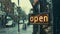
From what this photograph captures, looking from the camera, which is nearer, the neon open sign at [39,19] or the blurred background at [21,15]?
the neon open sign at [39,19]

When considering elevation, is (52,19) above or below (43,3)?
below

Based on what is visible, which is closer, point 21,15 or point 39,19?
point 39,19

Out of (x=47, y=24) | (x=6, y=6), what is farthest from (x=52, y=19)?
(x=6, y=6)

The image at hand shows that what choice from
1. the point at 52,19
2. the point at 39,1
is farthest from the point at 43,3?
the point at 52,19

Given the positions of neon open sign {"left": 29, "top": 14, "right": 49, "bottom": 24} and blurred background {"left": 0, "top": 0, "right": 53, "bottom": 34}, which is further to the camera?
blurred background {"left": 0, "top": 0, "right": 53, "bottom": 34}

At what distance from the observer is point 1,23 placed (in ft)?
15.4

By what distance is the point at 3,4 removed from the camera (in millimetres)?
4691

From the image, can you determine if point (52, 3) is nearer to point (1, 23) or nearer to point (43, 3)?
point (43, 3)

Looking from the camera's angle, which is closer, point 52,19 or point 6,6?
point 52,19
